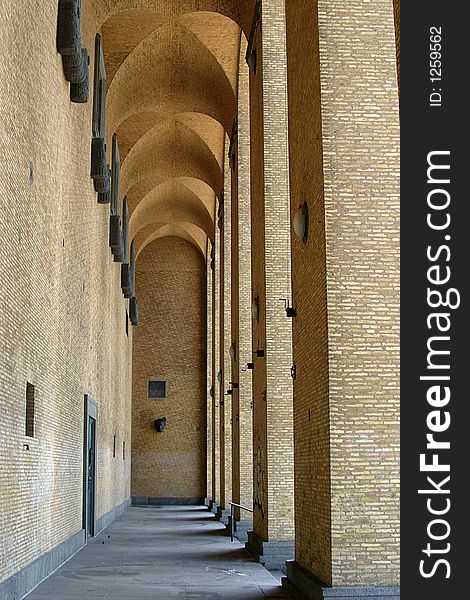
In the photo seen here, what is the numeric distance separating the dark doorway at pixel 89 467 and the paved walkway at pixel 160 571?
0.48 meters

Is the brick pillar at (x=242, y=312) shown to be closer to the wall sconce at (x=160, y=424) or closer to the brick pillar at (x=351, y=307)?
the brick pillar at (x=351, y=307)

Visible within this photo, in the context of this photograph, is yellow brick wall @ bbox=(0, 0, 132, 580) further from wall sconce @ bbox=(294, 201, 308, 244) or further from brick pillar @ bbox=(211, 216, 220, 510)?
brick pillar @ bbox=(211, 216, 220, 510)

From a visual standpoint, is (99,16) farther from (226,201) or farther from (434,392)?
(434,392)

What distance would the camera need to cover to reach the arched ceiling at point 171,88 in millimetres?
18297

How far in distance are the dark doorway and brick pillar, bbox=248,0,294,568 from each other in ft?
11.0

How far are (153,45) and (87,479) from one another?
9741 mm

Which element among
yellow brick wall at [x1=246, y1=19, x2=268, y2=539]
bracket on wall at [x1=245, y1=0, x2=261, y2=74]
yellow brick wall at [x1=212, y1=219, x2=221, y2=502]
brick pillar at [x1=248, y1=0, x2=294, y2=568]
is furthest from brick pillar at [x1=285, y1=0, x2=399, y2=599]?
yellow brick wall at [x1=212, y1=219, x2=221, y2=502]

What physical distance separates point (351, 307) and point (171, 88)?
13714mm

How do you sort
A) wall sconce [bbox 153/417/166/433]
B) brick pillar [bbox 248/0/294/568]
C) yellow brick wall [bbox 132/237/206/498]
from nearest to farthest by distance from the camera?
brick pillar [bbox 248/0/294/568]
yellow brick wall [bbox 132/237/206/498]
wall sconce [bbox 153/417/166/433]

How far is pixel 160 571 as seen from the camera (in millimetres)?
12820

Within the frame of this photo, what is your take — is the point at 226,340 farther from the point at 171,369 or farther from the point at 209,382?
the point at 171,369

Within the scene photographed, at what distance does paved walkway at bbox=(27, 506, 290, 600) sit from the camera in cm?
1062

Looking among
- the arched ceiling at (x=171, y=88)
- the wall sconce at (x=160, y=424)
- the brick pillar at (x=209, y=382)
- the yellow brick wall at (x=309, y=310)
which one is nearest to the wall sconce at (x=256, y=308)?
the yellow brick wall at (x=309, y=310)

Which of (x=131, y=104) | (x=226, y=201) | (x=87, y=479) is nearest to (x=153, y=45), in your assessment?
(x=131, y=104)
